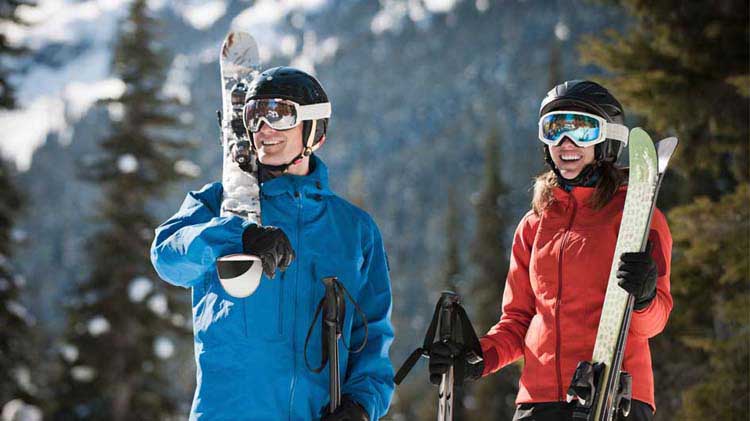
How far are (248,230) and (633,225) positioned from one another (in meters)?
1.54

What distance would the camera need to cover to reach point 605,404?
347cm

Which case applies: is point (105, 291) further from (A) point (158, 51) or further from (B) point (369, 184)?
(B) point (369, 184)

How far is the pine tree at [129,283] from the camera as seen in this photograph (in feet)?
71.2

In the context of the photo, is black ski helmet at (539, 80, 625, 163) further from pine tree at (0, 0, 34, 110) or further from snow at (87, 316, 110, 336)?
snow at (87, 316, 110, 336)

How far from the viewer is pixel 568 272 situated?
3.83 m

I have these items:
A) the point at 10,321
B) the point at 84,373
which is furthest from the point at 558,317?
the point at 84,373

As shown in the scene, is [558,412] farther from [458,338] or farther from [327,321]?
[327,321]

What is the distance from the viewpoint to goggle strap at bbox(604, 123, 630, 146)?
13.1 ft

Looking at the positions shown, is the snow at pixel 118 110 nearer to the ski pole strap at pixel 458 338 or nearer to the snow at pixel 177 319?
the snow at pixel 177 319

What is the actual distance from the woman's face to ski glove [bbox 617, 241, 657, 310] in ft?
2.08

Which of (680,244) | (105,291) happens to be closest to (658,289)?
(680,244)

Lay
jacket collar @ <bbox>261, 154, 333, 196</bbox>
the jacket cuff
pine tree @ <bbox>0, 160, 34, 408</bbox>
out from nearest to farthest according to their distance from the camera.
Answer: jacket collar @ <bbox>261, 154, 333, 196</bbox> → the jacket cuff → pine tree @ <bbox>0, 160, 34, 408</bbox>

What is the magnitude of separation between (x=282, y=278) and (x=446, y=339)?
0.95 m

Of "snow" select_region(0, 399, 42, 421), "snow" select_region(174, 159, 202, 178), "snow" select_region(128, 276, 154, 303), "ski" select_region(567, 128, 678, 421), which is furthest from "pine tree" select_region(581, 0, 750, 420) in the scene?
"snow" select_region(174, 159, 202, 178)
